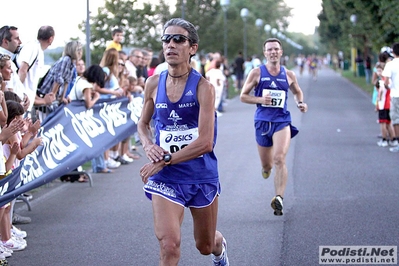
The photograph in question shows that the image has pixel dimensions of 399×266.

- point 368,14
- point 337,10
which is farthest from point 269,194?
point 337,10

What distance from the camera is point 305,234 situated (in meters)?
7.62

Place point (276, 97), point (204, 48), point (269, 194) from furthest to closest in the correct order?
point (204, 48) < point (269, 194) < point (276, 97)

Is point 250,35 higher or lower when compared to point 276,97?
lower

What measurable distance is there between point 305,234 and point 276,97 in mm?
1985

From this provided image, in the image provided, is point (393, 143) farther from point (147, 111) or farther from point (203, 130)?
point (203, 130)

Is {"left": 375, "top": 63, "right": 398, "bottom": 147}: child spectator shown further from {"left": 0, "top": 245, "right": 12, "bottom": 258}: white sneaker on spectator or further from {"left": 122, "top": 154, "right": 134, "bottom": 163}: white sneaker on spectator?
{"left": 0, "top": 245, "right": 12, "bottom": 258}: white sneaker on spectator

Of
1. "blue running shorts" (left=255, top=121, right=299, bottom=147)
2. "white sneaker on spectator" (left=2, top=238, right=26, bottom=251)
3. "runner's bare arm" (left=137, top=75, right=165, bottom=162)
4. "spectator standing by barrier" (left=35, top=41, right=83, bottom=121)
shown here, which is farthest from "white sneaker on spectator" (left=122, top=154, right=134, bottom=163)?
"runner's bare arm" (left=137, top=75, right=165, bottom=162)

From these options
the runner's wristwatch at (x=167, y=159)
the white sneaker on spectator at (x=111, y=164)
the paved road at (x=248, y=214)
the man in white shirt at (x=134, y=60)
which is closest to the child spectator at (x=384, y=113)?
the paved road at (x=248, y=214)

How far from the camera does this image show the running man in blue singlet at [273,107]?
28.9ft

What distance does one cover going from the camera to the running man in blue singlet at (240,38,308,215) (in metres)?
8.80

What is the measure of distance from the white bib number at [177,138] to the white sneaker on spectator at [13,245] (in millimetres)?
2575

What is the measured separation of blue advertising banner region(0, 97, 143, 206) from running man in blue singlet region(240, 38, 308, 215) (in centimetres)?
245

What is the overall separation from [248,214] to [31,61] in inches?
135

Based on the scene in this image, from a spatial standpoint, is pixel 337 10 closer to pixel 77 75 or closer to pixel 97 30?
pixel 97 30
